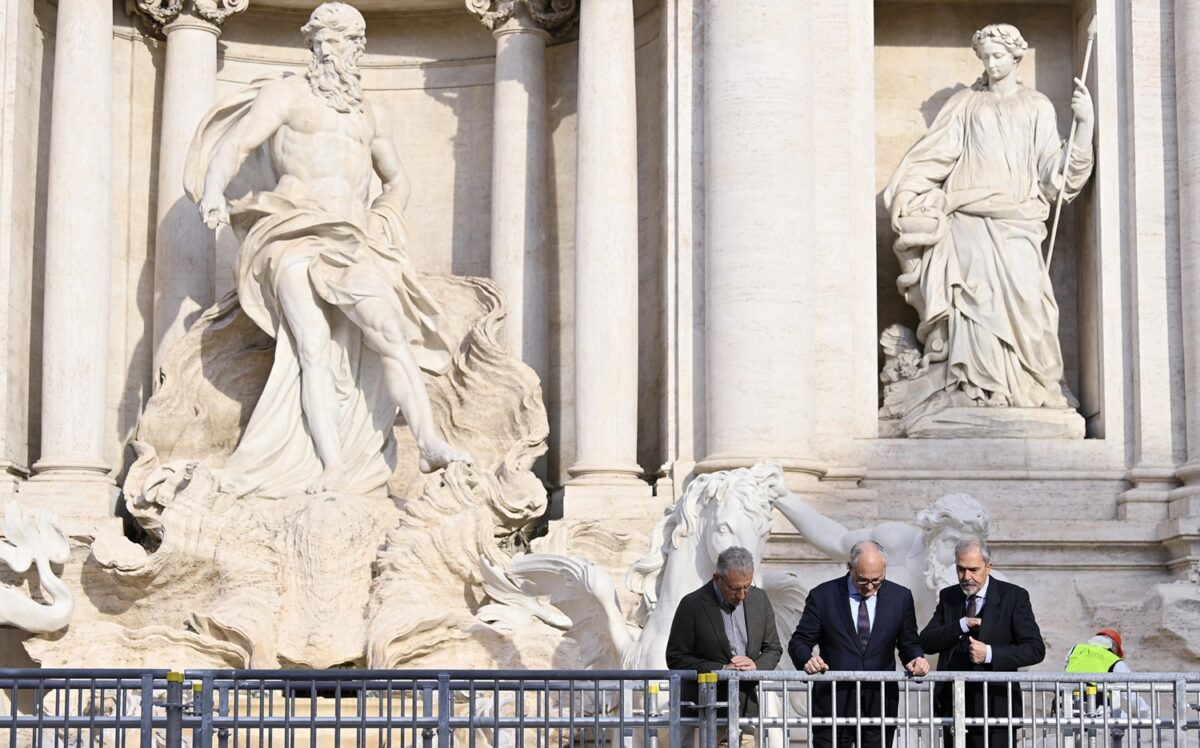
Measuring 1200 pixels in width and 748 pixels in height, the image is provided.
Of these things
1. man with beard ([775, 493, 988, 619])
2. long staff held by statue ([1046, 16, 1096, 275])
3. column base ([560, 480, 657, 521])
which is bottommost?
man with beard ([775, 493, 988, 619])

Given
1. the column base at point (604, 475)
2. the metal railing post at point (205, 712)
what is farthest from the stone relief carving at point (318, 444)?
the metal railing post at point (205, 712)

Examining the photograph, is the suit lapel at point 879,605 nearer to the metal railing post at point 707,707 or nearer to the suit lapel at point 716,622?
the suit lapel at point 716,622

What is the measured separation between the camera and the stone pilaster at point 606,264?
1633 centimetres

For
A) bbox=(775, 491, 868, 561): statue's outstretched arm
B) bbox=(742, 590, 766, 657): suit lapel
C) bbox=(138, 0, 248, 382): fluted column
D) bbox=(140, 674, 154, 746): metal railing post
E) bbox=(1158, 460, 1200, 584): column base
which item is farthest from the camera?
bbox=(138, 0, 248, 382): fluted column

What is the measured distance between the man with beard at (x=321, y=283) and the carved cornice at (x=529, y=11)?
54.0 inches

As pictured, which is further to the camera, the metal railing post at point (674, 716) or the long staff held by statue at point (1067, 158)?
the long staff held by statue at point (1067, 158)

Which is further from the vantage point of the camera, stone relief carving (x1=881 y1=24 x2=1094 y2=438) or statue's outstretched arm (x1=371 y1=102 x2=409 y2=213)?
statue's outstretched arm (x1=371 y1=102 x2=409 y2=213)

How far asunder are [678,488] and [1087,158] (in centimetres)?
382

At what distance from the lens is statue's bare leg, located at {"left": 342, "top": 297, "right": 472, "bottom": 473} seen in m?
16.0

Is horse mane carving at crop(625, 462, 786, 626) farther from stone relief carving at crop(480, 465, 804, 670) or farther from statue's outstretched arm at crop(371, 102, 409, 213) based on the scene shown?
statue's outstretched arm at crop(371, 102, 409, 213)

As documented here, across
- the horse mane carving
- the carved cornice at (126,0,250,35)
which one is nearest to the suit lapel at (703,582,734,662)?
the horse mane carving

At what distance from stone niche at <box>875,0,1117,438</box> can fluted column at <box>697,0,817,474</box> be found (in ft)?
4.55

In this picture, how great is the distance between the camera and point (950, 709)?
10031 mm

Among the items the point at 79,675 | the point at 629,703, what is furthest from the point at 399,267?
the point at 79,675
